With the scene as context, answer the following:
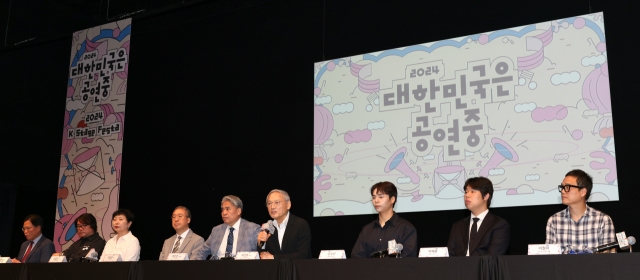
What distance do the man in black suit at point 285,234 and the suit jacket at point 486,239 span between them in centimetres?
91

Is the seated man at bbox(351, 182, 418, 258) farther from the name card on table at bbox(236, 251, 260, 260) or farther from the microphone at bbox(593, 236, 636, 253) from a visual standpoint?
the microphone at bbox(593, 236, 636, 253)

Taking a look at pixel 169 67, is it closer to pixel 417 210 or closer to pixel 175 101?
pixel 175 101

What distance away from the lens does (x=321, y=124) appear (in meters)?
4.95

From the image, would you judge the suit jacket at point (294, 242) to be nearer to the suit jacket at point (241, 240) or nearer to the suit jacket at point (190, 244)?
the suit jacket at point (241, 240)

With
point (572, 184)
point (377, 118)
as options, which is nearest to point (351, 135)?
point (377, 118)

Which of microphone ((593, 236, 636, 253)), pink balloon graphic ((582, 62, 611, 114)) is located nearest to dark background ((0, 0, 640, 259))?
pink balloon graphic ((582, 62, 611, 114))

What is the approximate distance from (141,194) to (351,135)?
7.31 feet

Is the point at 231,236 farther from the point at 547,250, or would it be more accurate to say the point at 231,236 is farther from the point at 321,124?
the point at 547,250

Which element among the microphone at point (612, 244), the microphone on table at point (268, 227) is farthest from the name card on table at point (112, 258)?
the microphone at point (612, 244)

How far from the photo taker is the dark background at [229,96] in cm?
418

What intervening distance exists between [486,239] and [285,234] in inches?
49.8

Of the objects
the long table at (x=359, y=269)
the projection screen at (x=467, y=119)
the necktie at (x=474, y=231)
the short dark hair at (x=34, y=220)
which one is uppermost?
the projection screen at (x=467, y=119)

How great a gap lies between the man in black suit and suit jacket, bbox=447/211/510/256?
914 millimetres

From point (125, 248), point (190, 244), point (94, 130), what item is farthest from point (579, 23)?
point (94, 130)
